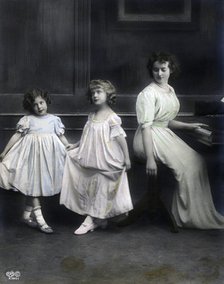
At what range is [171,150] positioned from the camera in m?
A: 4.27

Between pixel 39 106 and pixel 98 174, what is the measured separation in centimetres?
57

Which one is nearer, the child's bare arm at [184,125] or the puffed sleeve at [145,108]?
the puffed sleeve at [145,108]

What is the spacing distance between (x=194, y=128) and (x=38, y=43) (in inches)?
44.4

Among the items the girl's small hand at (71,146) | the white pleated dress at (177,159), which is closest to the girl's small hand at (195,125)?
the white pleated dress at (177,159)

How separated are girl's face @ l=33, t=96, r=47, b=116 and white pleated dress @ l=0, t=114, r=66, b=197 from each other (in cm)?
3

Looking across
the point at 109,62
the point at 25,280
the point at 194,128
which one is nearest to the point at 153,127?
the point at 194,128

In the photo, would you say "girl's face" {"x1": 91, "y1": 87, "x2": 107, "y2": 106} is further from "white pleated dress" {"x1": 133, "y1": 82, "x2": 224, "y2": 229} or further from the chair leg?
the chair leg

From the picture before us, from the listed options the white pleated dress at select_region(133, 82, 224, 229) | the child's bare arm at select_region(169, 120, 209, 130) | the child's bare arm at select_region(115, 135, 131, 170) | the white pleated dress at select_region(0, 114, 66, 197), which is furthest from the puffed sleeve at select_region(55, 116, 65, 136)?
the child's bare arm at select_region(169, 120, 209, 130)

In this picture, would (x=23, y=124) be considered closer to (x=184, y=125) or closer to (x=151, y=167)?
(x=151, y=167)

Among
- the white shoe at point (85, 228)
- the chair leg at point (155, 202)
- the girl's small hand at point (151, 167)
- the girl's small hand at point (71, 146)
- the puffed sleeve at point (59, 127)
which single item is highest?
the puffed sleeve at point (59, 127)

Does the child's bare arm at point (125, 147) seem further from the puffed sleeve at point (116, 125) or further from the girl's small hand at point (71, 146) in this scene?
the girl's small hand at point (71, 146)

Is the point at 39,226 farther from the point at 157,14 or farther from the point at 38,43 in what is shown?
the point at 157,14

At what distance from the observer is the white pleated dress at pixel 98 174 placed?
4156 mm

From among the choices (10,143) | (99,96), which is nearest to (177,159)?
(99,96)
